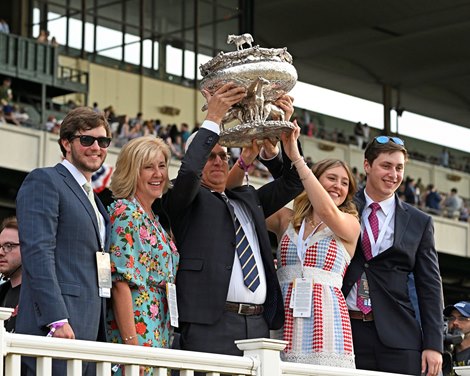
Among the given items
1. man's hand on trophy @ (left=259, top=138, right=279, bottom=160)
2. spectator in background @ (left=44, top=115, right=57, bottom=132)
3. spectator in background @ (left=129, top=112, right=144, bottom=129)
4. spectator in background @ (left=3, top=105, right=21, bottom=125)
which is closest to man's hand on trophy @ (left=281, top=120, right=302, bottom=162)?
man's hand on trophy @ (left=259, top=138, right=279, bottom=160)

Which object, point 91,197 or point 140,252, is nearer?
point 91,197

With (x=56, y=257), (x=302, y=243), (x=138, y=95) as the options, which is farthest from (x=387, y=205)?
(x=138, y=95)

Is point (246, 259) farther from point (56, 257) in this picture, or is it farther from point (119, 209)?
point (56, 257)

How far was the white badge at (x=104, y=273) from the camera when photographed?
521 centimetres

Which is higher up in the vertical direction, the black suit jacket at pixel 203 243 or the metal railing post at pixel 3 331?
the black suit jacket at pixel 203 243

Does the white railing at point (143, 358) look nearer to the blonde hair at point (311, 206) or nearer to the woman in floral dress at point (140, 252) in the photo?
the woman in floral dress at point (140, 252)

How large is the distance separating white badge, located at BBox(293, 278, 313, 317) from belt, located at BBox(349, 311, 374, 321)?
0.41 meters

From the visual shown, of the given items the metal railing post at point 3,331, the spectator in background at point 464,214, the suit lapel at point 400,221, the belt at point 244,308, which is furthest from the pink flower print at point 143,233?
the spectator in background at point 464,214

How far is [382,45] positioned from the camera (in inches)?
1508

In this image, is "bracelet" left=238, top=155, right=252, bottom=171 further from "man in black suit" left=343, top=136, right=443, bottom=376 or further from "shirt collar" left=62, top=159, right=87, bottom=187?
"shirt collar" left=62, top=159, right=87, bottom=187

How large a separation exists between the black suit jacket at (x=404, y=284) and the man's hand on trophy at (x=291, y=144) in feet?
2.02

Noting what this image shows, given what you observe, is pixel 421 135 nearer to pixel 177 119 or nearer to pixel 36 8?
pixel 177 119

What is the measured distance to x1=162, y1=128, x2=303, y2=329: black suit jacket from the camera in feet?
18.8

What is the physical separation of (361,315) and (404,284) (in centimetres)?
28
